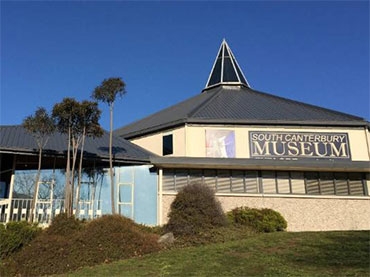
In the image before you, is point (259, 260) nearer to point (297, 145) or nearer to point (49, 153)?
point (49, 153)

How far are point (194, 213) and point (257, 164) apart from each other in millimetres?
5227

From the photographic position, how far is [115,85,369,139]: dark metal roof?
22.1 metres

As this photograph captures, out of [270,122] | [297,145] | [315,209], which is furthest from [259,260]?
[270,122]

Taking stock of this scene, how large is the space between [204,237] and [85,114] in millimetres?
7090

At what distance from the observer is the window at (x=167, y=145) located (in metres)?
22.2

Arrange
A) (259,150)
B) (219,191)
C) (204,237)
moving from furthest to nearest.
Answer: (259,150) → (219,191) → (204,237)

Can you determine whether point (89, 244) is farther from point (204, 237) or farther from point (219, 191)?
point (219, 191)

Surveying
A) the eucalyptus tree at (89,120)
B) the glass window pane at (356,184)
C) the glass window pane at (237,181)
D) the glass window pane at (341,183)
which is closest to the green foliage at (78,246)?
the eucalyptus tree at (89,120)

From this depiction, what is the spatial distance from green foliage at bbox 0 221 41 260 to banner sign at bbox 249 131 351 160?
12073 mm

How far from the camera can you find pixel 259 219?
17.7m

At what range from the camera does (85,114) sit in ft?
55.0

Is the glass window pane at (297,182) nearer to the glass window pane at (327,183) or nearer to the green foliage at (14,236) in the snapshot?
the glass window pane at (327,183)

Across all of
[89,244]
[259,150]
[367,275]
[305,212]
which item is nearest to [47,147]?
[89,244]

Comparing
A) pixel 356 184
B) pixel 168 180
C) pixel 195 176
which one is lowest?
pixel 356 184
